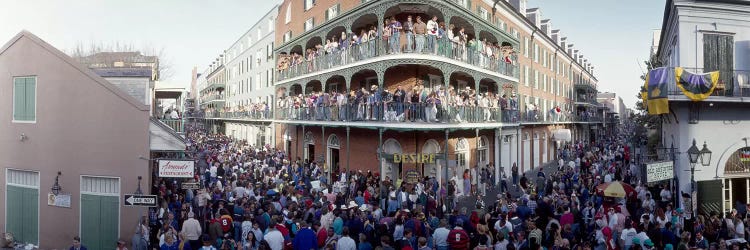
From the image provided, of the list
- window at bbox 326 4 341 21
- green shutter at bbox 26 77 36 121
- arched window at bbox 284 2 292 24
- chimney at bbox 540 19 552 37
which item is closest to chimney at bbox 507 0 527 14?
chimney at bbox 540 19 552 37

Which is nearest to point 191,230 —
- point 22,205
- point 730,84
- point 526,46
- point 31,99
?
point 22,205

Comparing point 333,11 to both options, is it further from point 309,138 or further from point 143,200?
point 143,200

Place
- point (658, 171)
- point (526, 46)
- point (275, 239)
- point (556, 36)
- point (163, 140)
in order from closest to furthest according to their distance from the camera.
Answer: point (275, 239)
point (658, 171)
point (163, 140)
point (526, 46)
point (556, 36)

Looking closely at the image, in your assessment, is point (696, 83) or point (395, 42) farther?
point (395, 42)

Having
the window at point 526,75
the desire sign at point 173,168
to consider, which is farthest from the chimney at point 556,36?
the desire sign at point 173,168

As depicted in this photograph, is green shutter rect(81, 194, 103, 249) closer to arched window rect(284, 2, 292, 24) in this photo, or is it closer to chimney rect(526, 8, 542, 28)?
arched window rect(284, 2, 292, 24)

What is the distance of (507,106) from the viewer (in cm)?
2547

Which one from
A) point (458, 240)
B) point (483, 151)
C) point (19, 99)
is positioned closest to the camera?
point (458, 240)

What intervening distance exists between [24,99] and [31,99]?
379 millimetres

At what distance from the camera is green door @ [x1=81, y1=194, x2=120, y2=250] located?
45.1 ft

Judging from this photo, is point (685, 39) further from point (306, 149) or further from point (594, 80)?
point (594, 80)

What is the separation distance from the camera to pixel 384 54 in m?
19.9

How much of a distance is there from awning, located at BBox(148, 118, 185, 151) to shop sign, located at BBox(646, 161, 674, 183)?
13366 mm

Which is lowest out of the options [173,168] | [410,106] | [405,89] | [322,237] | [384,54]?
[322,237]
